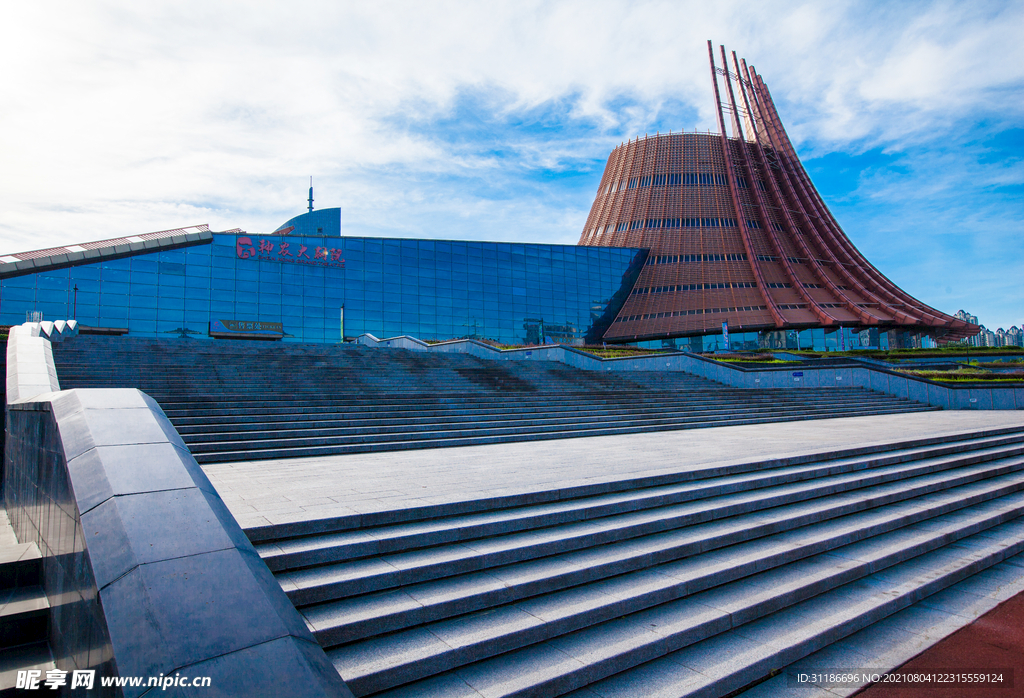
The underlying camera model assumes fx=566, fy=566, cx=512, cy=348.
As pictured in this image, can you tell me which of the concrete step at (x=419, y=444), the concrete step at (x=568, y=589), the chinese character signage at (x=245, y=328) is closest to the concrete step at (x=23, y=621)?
the concrete step at (x=568, y=589)

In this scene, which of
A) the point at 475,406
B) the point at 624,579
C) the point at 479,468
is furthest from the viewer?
the point at 475,406

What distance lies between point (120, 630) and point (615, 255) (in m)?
48.7

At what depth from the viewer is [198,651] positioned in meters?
2.31

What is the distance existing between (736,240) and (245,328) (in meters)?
39.3

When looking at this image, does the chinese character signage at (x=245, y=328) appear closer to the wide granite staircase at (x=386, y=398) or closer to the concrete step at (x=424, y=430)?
the wide granite staircase at (x=386, y=398)

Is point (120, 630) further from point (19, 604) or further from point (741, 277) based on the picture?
point (741, 277)

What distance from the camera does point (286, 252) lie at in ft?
125

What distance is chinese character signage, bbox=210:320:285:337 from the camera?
35625mm

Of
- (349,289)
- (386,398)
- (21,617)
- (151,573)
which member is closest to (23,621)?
(21,617)

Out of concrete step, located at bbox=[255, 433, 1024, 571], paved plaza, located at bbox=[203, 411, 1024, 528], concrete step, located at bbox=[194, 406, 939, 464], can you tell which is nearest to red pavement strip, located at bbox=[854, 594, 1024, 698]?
concrete step, located at bbox=[255, 433, 1024, 571]

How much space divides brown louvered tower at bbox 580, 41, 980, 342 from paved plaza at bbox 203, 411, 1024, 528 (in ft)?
117

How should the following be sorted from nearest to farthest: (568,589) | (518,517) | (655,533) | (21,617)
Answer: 1. (21,617)
2. (568,589)
3. (518,517)
4. (655,533)

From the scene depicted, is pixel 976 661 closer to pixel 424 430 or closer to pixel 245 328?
pixel 424 430

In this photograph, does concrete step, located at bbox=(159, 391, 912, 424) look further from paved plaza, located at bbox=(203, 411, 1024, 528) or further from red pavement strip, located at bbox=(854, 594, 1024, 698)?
red pavement strip, located at bbox=(854, 594, 1024, 698)
